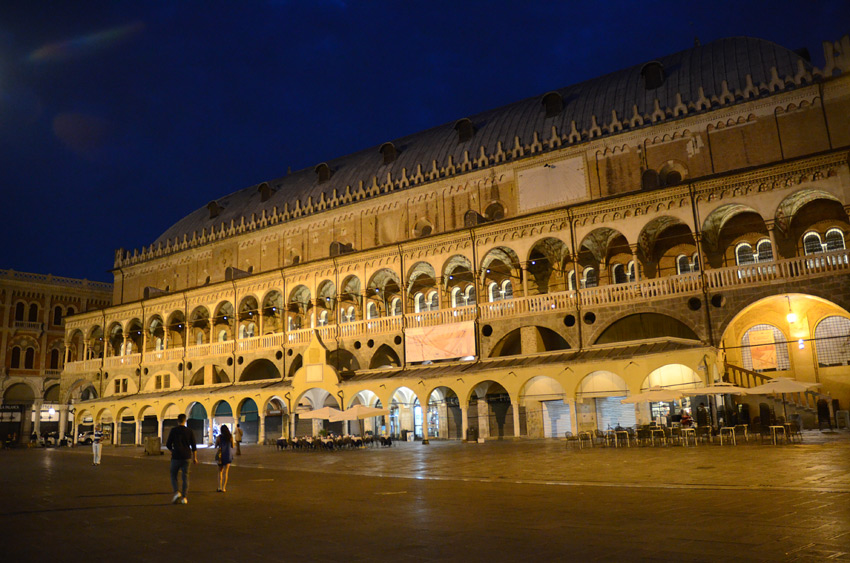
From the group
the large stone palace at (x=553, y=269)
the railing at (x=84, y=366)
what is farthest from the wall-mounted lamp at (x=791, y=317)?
the railing at (x=84, y=366)

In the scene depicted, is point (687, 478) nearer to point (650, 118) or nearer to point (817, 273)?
point (817, 273)

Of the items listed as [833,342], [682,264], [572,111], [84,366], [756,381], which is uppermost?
[572,111]

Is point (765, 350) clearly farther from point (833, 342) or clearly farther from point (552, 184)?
point (552, 184)

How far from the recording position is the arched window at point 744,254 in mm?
31453

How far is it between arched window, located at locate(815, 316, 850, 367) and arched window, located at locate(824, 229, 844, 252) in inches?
133

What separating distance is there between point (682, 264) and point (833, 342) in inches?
296

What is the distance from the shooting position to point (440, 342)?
35031 mm

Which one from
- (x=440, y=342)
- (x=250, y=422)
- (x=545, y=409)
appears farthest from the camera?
(x=250, y=422)

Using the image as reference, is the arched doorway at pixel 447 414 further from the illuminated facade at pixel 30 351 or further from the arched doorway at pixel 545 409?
the illuminated facade at pixel 30 351

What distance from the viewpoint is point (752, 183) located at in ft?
93.4

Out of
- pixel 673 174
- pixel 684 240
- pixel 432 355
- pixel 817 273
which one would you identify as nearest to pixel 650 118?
pixel 673 174

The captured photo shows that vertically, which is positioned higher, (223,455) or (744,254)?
(744,254)

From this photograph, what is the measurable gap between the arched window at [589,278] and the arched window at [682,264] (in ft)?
14.4

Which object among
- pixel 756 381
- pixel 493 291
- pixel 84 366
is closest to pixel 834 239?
pixel 756 381
